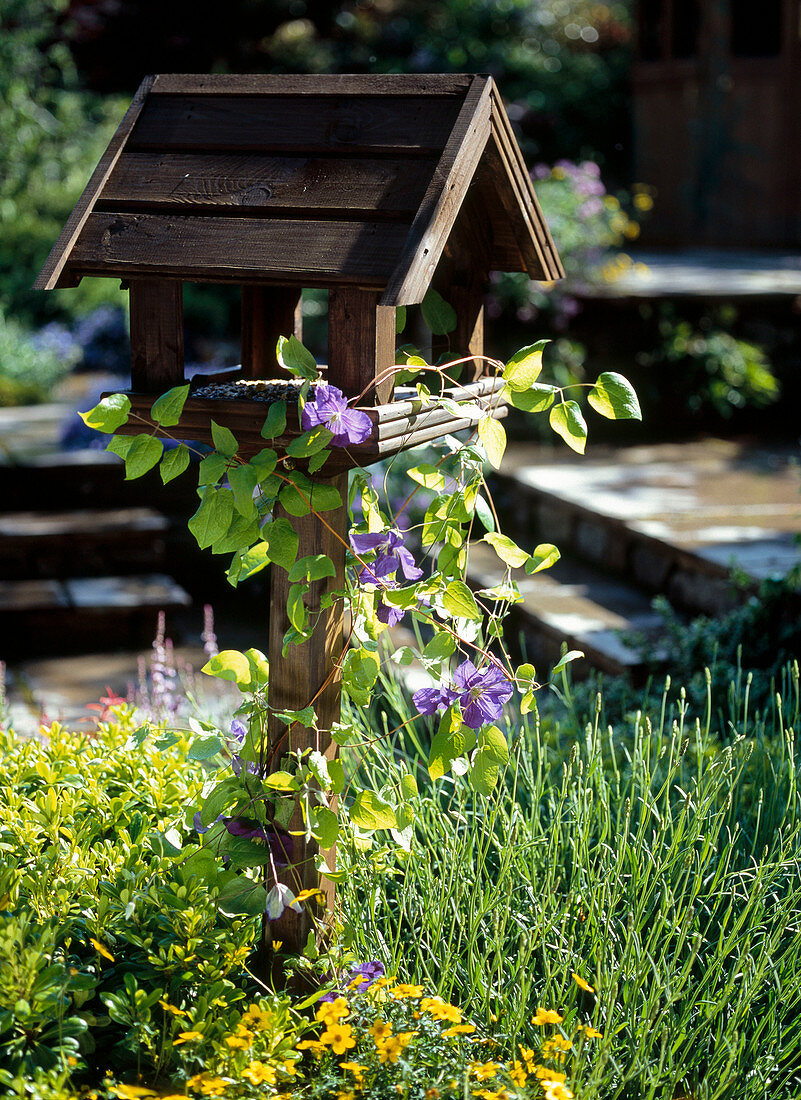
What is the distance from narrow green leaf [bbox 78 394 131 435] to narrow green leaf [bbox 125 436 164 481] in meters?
0.04

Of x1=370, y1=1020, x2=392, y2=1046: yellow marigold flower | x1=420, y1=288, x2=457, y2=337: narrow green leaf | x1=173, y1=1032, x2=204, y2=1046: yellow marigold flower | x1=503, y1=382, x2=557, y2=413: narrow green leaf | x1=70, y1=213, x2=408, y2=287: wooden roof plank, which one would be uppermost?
x1=70, y1=213, x2=408, y2=287: wooden roof plank

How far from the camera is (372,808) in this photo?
1.65 m

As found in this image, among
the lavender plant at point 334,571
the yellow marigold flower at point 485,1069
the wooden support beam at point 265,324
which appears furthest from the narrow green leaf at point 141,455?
the yellow marigold flower at point 485,1069

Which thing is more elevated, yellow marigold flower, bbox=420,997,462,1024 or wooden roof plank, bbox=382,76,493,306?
wooden roof plank, bbox=382,76,493,306

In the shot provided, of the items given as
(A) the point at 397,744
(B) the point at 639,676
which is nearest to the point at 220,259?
(A) the point at 397,744

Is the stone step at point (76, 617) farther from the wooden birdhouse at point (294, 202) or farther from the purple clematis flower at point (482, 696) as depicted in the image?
the purple clematis flower at point (482, 696)

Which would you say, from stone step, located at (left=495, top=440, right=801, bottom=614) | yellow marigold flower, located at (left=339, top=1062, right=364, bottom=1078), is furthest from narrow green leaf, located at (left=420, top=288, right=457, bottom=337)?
stone step, located at (left=495, top=440, right=801, bottom=614)

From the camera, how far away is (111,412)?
5.26 ft

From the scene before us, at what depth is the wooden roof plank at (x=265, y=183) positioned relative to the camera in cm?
161

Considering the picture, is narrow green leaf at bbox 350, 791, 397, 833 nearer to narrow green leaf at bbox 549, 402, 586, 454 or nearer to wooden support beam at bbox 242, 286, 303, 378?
narrow green leaf at bbox 549, 402, 586, 454

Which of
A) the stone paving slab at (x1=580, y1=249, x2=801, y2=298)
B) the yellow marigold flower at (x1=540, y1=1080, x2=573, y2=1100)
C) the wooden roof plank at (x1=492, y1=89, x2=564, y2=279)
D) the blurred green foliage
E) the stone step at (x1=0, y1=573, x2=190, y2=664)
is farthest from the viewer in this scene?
the blurred green foliage

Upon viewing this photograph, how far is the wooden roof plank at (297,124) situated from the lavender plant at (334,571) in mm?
326

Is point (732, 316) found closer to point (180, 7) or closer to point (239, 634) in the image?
point (239, 634)

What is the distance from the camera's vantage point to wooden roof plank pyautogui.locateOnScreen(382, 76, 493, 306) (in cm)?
147
